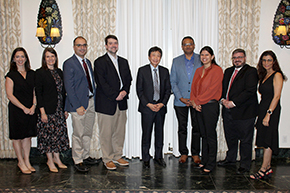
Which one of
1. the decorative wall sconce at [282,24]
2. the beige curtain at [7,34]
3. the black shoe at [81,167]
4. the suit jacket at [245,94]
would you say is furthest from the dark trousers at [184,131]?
the beige curtain at [7,34]

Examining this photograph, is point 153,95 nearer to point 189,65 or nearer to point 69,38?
point 189,65

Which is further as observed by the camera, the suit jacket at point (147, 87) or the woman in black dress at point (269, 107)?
the suit jacket at point (147, 87)

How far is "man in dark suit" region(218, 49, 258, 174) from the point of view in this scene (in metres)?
3.06

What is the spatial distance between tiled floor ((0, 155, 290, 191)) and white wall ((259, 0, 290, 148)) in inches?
24.9

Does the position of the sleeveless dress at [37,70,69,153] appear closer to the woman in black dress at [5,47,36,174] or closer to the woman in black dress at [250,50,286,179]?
the woman in black dress at [5,47,36,174]

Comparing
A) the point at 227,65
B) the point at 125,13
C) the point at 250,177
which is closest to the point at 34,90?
the point at 125,13

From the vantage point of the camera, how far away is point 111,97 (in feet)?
10.5

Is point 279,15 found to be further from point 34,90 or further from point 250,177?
point 34,90

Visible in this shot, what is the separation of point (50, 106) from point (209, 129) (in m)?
2.29

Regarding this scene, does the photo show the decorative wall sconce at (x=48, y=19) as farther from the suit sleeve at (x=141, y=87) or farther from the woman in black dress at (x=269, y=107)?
the woman in black dress at (x=269, y=107)

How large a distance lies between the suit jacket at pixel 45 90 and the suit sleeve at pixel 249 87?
2612mm

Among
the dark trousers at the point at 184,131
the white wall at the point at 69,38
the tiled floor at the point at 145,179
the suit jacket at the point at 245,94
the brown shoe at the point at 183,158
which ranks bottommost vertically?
the tiled floor at the point at 145,179

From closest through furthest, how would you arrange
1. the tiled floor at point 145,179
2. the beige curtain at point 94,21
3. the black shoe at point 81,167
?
the tiled floor at point 145,179 → the black shoe at point 81,167 → the beige curtain at point 94,21

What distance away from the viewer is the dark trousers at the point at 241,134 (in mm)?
3160
